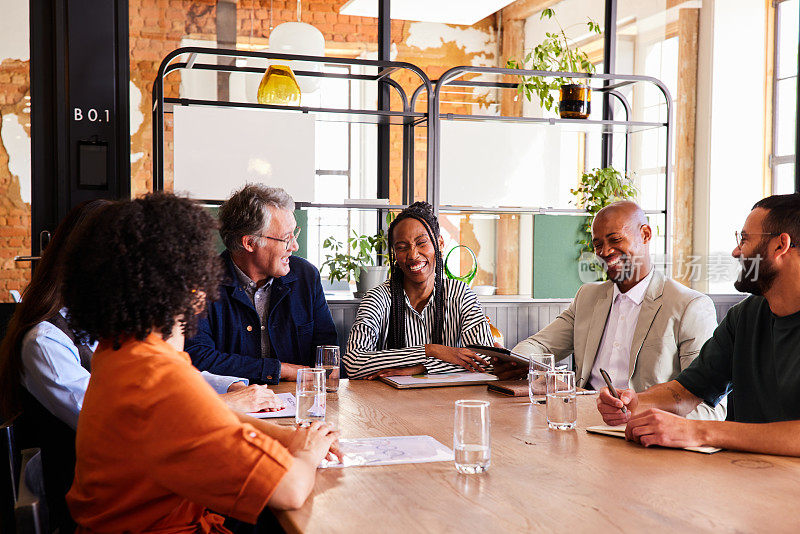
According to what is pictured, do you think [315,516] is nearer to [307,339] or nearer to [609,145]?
[307,339]

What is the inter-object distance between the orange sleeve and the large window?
547 cm

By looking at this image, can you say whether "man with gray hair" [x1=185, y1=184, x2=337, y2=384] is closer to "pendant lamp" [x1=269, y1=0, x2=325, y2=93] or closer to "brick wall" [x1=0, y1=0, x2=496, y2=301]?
"brick wall" [x1=0, y1=0, x2=496, y2=301]

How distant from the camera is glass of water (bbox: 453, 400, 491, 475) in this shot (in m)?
1.34

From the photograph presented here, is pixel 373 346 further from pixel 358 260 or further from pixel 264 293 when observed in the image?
pixel 358 260

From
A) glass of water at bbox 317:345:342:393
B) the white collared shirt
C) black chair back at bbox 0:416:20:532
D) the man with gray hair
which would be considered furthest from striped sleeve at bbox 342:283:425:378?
black chair back at bbox 0:416:20:532

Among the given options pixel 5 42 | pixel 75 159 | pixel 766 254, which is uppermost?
pixel 5 42

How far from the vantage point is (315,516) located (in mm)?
1155

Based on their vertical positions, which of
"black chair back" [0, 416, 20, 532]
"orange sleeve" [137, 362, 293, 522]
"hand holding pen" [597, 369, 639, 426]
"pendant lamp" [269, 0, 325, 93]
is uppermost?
"pendant lamp" [269, 0, 325, 93]

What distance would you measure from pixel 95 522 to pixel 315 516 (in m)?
0.39

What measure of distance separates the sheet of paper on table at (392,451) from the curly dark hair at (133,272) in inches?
17.3

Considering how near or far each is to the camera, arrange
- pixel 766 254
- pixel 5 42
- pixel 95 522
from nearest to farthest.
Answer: pixel 95 522 < pixel 766 254 < pixel 5 42

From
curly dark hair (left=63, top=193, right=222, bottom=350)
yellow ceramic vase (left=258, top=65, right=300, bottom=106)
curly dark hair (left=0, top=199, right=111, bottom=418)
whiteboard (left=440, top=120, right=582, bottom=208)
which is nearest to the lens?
curly dark hair (left=63, top=193, right=222, bottom=350)

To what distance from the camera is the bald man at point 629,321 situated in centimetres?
264

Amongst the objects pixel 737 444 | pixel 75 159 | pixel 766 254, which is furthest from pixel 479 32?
pixel 737 444
